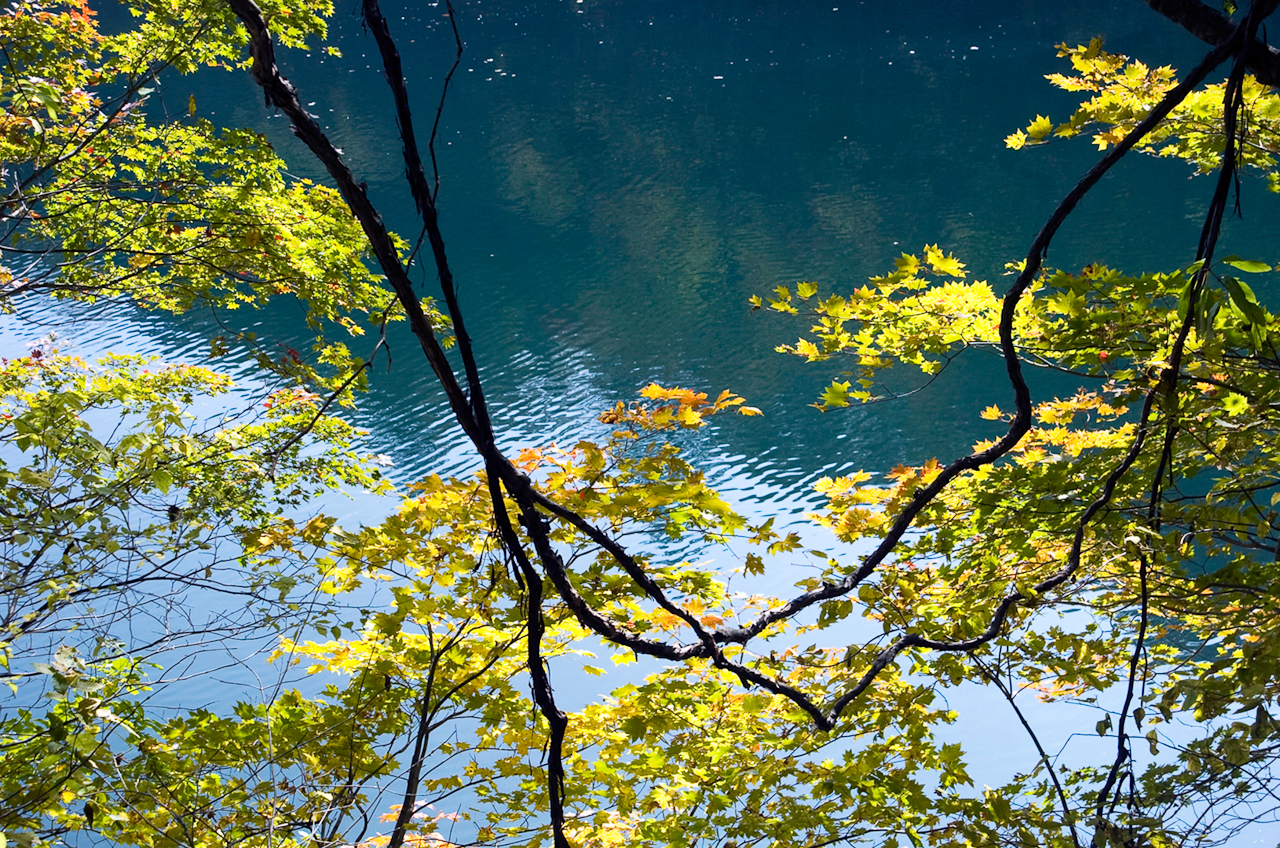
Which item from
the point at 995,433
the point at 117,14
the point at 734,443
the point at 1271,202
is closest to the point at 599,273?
the point at 734,443

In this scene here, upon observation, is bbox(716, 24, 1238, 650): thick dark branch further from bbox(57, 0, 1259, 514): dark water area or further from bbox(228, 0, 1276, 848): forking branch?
bbox(57, 0, 1259, 514): dark water area

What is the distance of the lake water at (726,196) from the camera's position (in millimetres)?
11898

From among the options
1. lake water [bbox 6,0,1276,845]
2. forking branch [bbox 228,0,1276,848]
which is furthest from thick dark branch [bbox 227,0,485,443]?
lake water [bbox 6,0,1276,845]

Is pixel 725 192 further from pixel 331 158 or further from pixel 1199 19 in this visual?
pixel 331 158

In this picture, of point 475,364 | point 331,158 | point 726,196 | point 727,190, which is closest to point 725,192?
point 727,190

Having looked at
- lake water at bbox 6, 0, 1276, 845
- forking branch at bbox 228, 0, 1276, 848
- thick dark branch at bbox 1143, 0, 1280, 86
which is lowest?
forking branch at bbox 228, 0, 1276, 848

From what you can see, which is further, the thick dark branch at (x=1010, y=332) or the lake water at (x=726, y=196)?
the lake water at (x=726, y=196)

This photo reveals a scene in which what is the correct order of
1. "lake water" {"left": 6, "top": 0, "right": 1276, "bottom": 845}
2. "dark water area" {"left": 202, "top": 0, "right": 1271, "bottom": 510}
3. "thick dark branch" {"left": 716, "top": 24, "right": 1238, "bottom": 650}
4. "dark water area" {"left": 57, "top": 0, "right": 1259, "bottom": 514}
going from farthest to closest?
"dark water area" {"left": 202, "top": 0, "right": 1271, "bottom": 510}, "dark water area" {"left": 57, "top": 0, "right": 1259, "bottom": 514}, "lake water" {"left": 6, "top": 0, "right": 1276, "bottom": 845}, "thick dark branch" {"left": 716, "top": 24, "right": 1238, "bottom": 650}

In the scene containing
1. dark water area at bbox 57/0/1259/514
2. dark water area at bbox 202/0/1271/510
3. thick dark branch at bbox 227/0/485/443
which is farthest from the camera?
dark water area at bbox 202/0/1271/510

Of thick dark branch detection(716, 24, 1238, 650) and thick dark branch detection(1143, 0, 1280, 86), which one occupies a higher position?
thick dark branch detection(1143, 0, 1280, 86)

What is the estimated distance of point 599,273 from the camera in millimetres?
17734

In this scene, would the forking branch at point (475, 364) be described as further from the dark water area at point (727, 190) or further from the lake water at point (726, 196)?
the dark water area at point (727, 190)

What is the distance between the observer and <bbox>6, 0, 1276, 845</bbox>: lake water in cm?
1190

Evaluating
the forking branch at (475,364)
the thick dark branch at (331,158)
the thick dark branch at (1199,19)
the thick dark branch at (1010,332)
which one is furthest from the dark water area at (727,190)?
the thick dark branch at (331,158)
